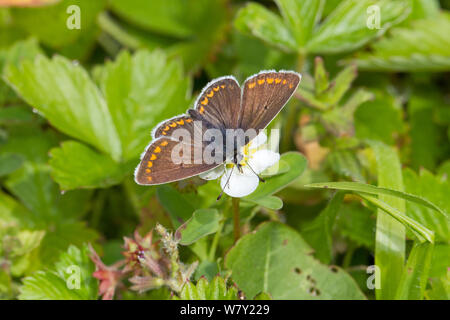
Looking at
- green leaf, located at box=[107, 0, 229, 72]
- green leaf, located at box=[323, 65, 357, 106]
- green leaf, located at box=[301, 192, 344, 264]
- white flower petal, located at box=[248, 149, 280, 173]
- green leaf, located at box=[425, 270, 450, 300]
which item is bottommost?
green leaf, located at box=[425, 270, 450, 300]

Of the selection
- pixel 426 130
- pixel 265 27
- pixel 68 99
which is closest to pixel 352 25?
pixel 265 27

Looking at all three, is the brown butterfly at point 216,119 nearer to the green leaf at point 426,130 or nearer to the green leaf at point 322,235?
the green leaf at point 322,235

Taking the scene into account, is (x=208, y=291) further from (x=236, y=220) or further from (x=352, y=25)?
(x=352, y=25)

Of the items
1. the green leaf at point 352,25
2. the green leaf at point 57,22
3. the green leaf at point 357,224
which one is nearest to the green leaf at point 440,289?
the green leaf at point 357,224

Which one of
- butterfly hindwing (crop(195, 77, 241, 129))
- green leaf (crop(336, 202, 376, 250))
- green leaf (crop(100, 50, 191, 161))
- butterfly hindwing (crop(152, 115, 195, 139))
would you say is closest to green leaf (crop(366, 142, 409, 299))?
green leaf (crop(336, 202, 376, 250))

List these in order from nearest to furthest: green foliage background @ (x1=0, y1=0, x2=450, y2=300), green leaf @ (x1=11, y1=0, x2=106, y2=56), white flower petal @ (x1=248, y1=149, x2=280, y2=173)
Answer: white flower petal @ (x1=248, y1=149, x2=280, y2=173), green foliage background @ (x1=0, y1=0, x2=450, y2=300), green leaf @ (x1=11, y1=0, x2=106, y2=56)

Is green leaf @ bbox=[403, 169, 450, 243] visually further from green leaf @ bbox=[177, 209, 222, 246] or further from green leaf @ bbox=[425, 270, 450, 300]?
green leaf @ bbox=[177, 209, 222, 246]
